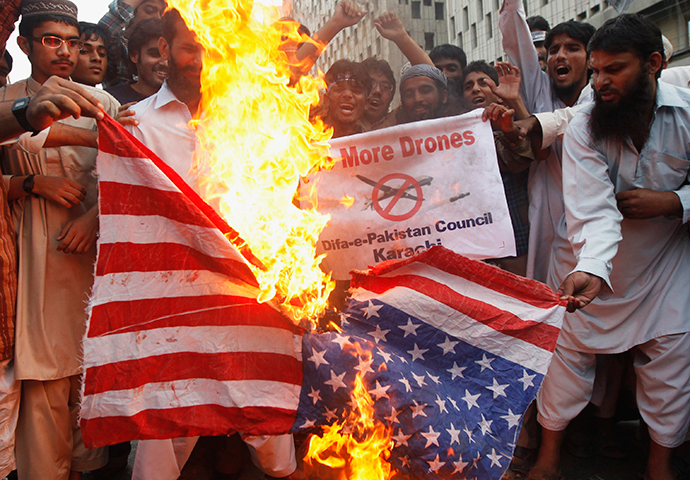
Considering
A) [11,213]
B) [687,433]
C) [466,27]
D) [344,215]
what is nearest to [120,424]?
[11,213]

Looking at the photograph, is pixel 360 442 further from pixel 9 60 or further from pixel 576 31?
pixel 9 60

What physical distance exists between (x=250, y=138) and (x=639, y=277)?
2.86 m

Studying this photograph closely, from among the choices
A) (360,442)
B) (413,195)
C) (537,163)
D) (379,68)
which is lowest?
(360,442)

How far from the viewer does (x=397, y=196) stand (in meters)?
4.11

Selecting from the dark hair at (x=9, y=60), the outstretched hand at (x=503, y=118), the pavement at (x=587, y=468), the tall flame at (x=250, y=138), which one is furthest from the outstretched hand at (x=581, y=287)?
the dark hair at (x=9, y=60)

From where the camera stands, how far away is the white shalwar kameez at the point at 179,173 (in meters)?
3.20

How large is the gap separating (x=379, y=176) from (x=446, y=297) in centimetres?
152

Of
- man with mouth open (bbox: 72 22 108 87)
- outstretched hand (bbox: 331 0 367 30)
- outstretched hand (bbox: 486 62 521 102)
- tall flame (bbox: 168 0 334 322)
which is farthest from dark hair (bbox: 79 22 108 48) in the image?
outstretched hand (bbox: 486 62 521 102)

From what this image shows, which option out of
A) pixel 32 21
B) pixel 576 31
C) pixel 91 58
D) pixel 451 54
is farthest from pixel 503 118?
pixel 91 58

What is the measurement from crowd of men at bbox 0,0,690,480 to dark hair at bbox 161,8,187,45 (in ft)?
0.03

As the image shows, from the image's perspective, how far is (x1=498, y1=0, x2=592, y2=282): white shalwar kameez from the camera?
13.5ft

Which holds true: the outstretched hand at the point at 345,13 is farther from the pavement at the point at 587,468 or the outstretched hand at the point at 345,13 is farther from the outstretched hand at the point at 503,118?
the pavement at the point at 587,468

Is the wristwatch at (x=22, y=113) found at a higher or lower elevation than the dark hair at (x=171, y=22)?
lower

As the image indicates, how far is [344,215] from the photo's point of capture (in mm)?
4148
